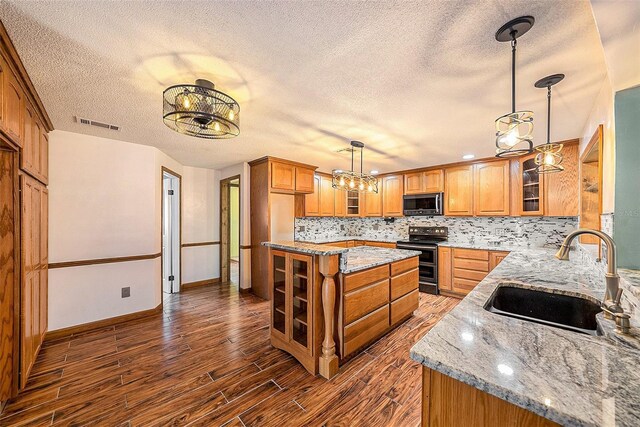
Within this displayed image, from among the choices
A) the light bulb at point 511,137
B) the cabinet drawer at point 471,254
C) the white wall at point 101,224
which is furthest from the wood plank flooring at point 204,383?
the light bulb at point 511,137

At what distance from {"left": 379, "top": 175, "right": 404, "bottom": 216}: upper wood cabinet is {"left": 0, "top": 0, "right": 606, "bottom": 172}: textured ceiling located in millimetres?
2657

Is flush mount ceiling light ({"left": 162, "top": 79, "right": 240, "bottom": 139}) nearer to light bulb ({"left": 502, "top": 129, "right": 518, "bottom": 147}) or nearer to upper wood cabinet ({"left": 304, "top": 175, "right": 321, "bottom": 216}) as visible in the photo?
light bulb ({"left": 502, "top": 129, "right": 518, "bottom": 147})

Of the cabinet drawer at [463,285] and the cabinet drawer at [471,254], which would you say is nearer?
the cabinet drawer at [471,254]

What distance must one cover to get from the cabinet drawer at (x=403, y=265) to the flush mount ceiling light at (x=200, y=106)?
226 cm

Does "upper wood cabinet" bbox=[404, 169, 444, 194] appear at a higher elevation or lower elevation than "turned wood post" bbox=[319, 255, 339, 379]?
higher

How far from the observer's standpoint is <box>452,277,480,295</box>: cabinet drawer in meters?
4.21

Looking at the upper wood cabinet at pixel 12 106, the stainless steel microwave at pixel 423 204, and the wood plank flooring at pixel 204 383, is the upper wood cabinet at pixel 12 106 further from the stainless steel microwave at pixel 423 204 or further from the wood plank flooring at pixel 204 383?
the stainless steel microwave at pixel 423 204

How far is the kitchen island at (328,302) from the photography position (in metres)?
2.23

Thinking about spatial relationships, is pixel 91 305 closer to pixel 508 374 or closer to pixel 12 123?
pixel 12 123

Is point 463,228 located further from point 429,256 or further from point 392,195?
point 392,195

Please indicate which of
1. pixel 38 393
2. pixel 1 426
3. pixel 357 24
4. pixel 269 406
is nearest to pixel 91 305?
pixel 38 393

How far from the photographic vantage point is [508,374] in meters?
0.74

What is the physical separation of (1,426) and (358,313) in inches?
105

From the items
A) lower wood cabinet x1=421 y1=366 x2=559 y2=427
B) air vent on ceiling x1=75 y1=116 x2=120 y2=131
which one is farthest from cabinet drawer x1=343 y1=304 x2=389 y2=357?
air vent on ceiling x1=75 y1=116 x2=120 y2=131
